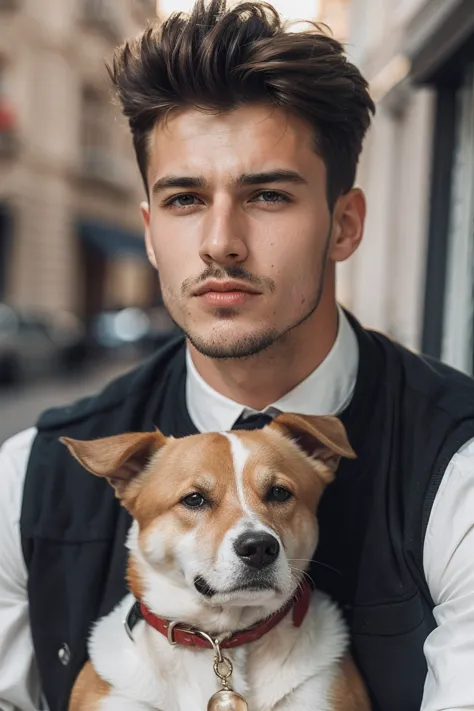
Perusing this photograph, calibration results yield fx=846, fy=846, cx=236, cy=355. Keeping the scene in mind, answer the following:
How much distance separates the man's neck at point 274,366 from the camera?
200 centimetres

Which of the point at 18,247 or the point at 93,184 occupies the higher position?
the point at 93,184

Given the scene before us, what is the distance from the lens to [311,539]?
186 cm

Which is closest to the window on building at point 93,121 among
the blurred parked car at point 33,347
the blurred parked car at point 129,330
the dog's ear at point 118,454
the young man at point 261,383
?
the blurred parked car at point 129,330

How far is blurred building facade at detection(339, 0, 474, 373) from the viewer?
4699 millimetres

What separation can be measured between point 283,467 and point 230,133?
0.75 metres

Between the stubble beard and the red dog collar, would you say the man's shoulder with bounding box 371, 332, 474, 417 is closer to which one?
the stubble beard

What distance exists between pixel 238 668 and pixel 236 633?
71mm

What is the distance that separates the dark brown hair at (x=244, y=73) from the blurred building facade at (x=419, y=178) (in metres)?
0.36

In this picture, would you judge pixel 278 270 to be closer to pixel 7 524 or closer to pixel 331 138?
pixel 331 138

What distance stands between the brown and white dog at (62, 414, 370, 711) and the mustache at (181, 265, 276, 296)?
300 mm

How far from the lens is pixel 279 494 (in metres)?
1.88

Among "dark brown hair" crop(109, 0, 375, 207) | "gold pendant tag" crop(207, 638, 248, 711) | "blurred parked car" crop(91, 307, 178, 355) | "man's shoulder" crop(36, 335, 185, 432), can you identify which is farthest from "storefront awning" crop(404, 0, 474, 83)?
"blurred parked car" crop(91, 307, 178, 355)

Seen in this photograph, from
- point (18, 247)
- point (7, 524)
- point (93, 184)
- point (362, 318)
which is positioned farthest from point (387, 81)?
point (93, 184)

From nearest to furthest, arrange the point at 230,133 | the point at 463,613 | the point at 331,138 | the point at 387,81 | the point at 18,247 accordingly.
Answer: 1. the point at 463,613
2. the point at 230,133
3. the point at 331,138
4. the point at 387,81
5. the point at 18,247
